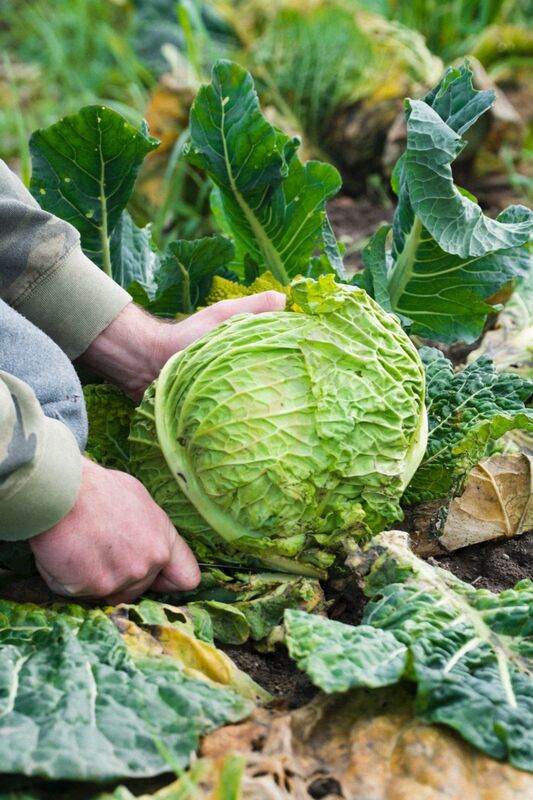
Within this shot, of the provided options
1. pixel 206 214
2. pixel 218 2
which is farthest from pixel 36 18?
pixel 206 214

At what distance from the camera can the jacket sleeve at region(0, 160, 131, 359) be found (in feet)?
8.00

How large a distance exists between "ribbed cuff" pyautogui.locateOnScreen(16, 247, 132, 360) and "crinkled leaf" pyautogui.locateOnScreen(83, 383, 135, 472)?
16cm

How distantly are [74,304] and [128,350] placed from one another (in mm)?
212

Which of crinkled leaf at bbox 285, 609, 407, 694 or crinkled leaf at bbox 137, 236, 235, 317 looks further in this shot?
crinkled leaf at bbox 137, 236, 235, 317

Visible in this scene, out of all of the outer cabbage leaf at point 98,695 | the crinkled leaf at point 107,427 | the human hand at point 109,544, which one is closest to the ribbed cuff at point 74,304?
the crinkled leaf at point 107,427

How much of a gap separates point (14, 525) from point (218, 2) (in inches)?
249

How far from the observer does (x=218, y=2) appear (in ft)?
23.7

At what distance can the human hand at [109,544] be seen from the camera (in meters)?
2.04

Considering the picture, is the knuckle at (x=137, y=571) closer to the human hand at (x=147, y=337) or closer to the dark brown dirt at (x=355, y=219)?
the human hand at (x=147, y=337)

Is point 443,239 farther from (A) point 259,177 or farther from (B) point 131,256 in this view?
Answer: (B) point 131,256

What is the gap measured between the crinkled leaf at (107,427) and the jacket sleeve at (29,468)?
668 mm

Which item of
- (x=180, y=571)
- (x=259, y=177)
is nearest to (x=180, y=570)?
(x=180, y=571)

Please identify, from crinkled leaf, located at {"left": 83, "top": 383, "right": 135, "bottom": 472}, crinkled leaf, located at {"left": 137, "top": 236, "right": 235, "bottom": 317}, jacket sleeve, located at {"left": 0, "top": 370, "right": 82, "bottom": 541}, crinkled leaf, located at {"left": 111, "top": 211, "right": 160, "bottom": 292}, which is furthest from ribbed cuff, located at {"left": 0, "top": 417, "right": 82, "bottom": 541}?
crinkled leaf, located at {"left": 111, "top": 211, "right": 160, "bottom": 292}

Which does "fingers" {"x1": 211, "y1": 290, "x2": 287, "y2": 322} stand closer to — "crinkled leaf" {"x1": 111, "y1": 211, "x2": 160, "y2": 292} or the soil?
"crinkled leaf" {"x1": 111, "y1": 211, "x2": 160, "y2": 292}
